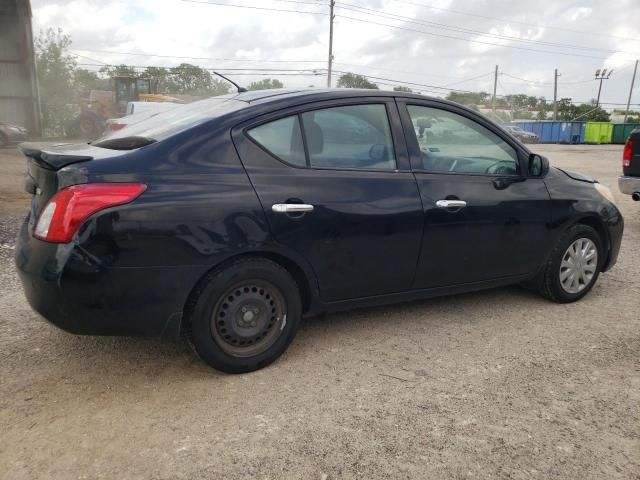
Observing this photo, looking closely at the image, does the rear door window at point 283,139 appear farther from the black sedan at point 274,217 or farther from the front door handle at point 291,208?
the front door handle at point 291,208

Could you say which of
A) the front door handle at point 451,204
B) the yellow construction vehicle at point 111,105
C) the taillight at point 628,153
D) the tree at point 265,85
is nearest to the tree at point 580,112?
the tree at point 265,85

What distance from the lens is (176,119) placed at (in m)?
3.29

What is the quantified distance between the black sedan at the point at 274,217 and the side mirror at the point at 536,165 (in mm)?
17

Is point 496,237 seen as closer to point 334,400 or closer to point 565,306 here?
point 565,306

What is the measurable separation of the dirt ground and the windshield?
1.32 m

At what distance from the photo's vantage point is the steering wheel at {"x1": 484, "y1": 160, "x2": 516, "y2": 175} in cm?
385

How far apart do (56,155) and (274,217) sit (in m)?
1.16

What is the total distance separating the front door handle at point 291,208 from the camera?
9.72 feet

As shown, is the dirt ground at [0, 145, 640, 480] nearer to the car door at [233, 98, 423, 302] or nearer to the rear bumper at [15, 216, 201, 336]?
the rear bumper at [15, 216, 201, 336]

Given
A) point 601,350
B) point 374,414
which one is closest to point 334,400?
point 374,414

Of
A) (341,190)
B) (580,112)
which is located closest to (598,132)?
(580,112)

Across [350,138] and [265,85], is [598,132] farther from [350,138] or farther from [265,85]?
[350,138]

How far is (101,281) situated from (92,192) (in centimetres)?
43

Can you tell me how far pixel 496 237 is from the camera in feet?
12.4
